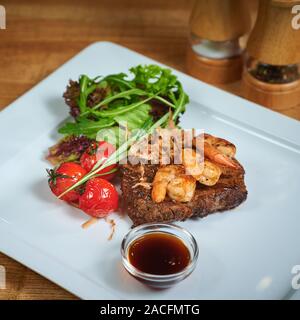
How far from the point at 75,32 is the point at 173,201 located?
2.63 m

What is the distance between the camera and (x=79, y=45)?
5.66 m

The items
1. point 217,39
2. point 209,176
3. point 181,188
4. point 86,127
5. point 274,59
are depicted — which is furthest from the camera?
point 217,39

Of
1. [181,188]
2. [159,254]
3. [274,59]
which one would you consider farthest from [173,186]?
[274,59]

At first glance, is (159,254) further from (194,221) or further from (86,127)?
(86,127)

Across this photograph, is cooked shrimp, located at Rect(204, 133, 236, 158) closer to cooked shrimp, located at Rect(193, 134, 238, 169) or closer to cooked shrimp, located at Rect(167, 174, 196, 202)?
cooked shrimp, located at Rect(193, 134, 238, 169)

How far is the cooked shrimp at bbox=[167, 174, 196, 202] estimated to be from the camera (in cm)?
372

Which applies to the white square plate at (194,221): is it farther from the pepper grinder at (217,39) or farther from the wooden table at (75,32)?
the wooden table at (75,32)

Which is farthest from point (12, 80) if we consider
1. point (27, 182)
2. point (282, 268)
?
point (282, 268)

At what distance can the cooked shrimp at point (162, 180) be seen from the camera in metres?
3.73

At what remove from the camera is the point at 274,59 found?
4.62 meters

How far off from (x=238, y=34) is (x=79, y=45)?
59.6 inches

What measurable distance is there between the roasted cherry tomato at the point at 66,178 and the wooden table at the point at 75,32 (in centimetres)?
128

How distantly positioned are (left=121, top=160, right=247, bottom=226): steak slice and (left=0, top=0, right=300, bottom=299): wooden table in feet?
4.15
